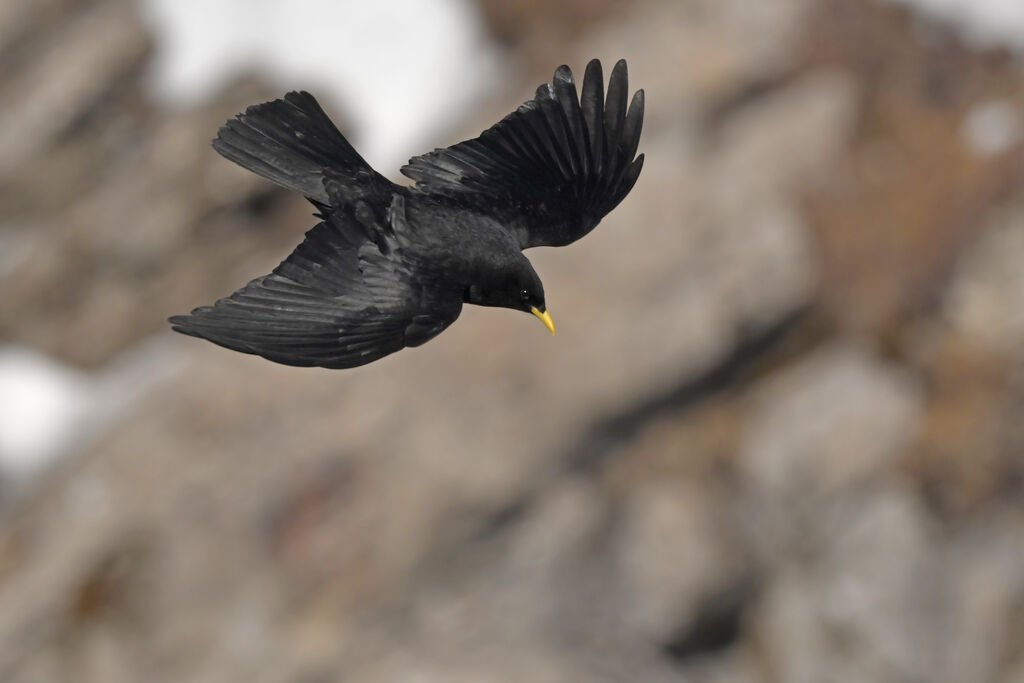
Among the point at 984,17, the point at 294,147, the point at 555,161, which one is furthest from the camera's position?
the point at 984,17

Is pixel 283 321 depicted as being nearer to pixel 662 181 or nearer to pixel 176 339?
pixel 662 181

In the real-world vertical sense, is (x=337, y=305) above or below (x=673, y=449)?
below

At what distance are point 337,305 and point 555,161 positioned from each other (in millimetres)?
1678

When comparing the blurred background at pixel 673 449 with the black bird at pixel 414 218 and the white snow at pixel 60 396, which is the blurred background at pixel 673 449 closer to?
the white snow at pixel 60 396

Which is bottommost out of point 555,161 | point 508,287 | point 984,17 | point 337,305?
point 337,305

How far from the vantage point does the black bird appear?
531 centimetres

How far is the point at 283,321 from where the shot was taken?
5.29 meters

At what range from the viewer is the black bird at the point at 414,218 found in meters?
5.31

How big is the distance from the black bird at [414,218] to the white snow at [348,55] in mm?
8346

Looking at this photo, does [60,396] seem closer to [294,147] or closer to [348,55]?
[348,55]

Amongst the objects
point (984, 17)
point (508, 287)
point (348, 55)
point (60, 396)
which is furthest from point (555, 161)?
point (60, 396)

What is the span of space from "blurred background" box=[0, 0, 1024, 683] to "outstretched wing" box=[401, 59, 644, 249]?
22.5 feet

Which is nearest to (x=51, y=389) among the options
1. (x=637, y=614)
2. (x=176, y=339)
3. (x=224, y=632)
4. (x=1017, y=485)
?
(x=176, y=339)

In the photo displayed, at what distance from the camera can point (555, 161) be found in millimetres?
6711
